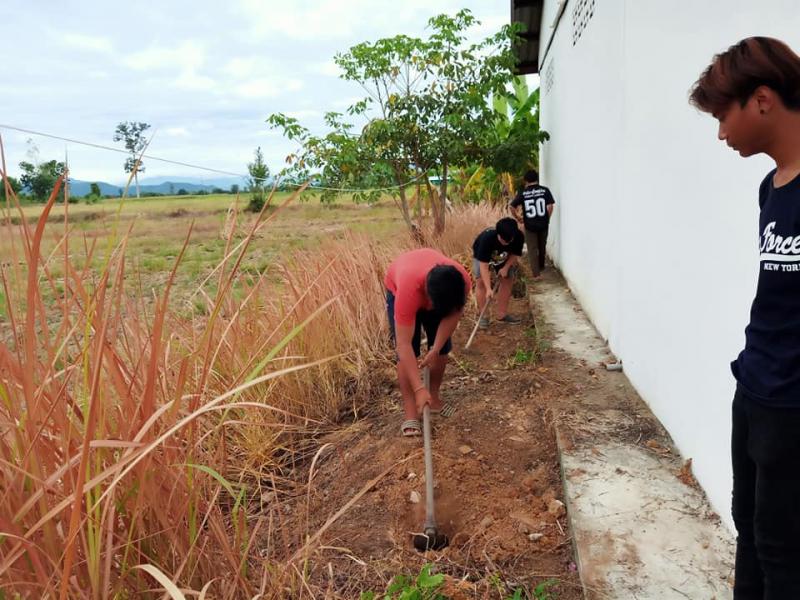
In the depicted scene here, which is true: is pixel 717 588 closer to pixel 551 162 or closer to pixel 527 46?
pixel 551 162

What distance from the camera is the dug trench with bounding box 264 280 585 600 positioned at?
6.66 feet

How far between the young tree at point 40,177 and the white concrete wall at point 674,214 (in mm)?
1907

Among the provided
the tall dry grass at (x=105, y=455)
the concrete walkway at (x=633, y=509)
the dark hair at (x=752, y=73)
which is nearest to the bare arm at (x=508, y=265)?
the concrete walkway at (x=633, y=509)

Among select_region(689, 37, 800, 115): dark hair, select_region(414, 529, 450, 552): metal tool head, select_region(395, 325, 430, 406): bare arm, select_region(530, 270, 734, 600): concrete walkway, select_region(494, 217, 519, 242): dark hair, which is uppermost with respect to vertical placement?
select_region(689, 37, 800, 115): dark hair

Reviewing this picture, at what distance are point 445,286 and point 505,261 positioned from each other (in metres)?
2.90

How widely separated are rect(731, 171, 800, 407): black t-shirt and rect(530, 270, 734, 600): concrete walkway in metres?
0.88

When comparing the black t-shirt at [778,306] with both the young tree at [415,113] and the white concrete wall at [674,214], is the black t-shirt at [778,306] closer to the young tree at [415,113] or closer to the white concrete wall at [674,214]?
the white concrete wall at [674,214]

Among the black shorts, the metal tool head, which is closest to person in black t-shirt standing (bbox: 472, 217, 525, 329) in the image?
the black shorts

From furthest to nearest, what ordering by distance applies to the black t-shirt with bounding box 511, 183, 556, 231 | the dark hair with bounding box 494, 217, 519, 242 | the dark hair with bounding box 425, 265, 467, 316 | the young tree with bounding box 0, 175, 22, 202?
the black t-shirt with bounding box 511, 183, 556, 231 < the dark hair with bounding box 494, 217, 519, 242 < the dark hair with bounding box 425, 265, 467, 316 < the young tree with bounding box 0, 175, 22, 202

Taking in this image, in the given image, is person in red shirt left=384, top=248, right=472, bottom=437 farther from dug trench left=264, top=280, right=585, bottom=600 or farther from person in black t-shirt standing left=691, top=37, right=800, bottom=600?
person in black t-shirt standing left=691, top=37, right=800, bottom=600

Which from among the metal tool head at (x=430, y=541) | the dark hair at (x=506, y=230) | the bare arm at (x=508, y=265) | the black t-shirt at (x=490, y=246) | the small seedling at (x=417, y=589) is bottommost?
the metal tool head at (x=430, y=541)

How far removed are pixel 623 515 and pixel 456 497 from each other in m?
0.72

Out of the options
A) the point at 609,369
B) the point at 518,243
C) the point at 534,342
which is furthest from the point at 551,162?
the point at 609,369

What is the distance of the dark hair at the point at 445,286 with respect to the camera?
272 centimetres
